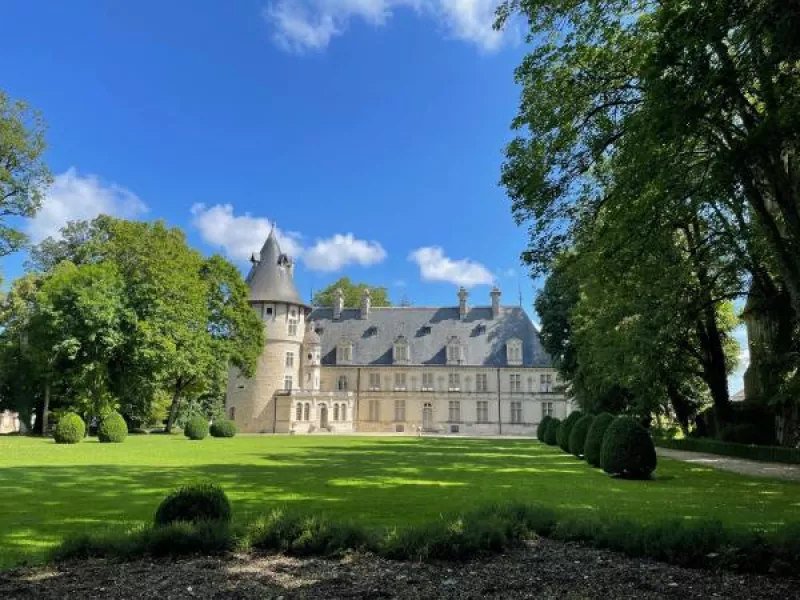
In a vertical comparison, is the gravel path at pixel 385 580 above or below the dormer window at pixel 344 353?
below

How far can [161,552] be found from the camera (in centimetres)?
630

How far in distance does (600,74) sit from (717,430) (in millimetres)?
18794

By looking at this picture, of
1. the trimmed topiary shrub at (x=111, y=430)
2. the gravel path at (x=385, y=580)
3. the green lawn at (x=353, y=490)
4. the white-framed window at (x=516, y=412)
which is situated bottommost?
the green lawn at (x=353, y=490)

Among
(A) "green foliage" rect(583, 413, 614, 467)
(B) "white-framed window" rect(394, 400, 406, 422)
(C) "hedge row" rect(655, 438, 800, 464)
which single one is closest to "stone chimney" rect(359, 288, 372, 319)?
(B) "white-framed window" rect(394, 400, 406, 422)

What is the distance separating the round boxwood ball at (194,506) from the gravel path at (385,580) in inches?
34.1

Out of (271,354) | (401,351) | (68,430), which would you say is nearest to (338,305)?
(401,351)

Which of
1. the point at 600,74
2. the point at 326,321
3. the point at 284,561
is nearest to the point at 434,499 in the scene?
the point at 284,561

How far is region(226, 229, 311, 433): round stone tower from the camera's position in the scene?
5516cm

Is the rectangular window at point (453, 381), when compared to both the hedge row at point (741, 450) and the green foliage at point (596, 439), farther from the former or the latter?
the green foliage at point (596, 439)

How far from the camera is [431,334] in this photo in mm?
62344

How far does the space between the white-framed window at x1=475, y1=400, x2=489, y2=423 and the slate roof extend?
3650mm

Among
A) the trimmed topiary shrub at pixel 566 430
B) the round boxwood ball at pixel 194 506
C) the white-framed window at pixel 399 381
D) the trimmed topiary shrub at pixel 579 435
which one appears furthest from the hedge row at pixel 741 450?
the white-framed window at pixel 399 381

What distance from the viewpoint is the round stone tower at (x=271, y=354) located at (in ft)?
181

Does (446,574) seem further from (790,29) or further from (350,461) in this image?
(350,461)
